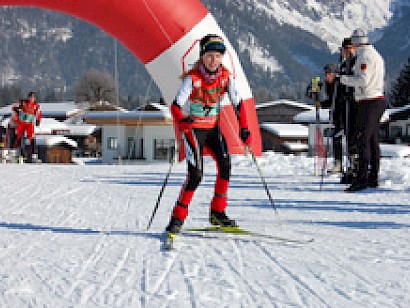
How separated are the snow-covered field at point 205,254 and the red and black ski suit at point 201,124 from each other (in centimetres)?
43

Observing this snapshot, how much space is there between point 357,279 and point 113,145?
1102 inches

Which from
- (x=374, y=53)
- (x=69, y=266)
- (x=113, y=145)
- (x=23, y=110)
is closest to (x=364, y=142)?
(x=374, y=53)

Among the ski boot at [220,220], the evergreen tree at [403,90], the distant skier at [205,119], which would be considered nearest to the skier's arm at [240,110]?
the distant skier at [205,119]

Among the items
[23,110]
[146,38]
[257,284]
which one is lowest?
[257,284]

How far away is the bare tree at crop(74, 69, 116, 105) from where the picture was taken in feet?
288

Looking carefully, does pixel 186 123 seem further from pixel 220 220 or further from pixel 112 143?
pixel 112 143

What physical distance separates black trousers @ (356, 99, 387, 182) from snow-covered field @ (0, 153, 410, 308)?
0.37 metres

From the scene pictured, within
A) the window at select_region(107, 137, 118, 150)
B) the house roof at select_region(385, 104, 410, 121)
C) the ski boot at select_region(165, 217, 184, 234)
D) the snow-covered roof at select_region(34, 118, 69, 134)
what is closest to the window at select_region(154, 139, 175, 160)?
the window at select_region(107, 137, 118, 150)

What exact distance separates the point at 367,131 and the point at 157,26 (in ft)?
17.7

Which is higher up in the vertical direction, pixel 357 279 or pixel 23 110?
pixel 23 110

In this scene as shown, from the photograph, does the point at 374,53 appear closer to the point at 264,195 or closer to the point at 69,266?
the point at 264,195

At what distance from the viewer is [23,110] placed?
13703 millimetres

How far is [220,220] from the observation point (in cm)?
438

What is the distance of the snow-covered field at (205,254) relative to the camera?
2.61 m
